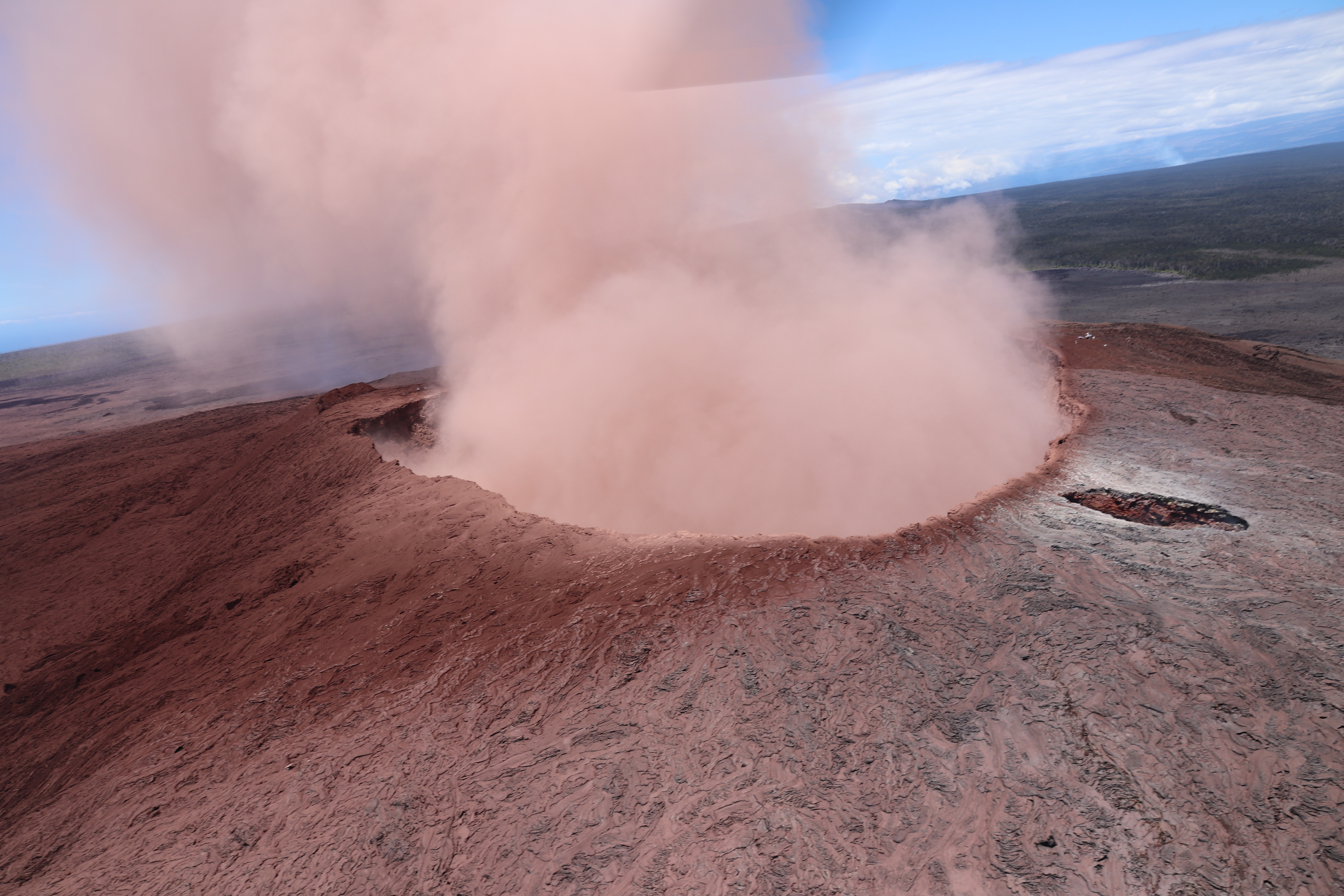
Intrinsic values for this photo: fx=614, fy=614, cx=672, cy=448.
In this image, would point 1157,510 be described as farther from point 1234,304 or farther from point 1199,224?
point 1199,224

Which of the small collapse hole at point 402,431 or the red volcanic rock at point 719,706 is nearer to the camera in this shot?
the red volcanic rock at point 719,706

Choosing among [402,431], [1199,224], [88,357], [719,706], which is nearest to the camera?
[719,706]

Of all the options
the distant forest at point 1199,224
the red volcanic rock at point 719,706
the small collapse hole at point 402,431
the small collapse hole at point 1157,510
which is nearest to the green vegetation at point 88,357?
the small collapse hole at point 402,431

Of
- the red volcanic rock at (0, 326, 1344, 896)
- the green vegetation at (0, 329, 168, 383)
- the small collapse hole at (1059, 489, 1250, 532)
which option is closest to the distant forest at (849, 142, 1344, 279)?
the small collapse hole at (1059, 489, 1250, 532)

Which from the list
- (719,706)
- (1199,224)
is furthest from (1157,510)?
(1199,224)

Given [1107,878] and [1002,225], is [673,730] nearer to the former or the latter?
[1107,878]

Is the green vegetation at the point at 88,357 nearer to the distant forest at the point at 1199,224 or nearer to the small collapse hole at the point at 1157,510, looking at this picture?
the distant forest at the point at 1199,224
